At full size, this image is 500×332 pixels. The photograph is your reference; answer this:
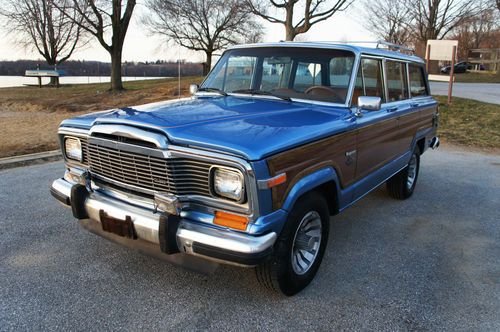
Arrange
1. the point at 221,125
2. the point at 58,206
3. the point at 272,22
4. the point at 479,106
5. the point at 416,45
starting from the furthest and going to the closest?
the point at 416,45, the point at 272,22, the point at 479,106, the point at 58,206, the point at 221,125

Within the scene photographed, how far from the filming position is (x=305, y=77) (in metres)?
4.12

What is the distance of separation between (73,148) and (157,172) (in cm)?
125

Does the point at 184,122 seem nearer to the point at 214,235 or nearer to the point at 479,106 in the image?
the point at 214,235

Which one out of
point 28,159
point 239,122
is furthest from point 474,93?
point 239,122

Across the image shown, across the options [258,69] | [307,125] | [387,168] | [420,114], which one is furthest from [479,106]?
[307,125]

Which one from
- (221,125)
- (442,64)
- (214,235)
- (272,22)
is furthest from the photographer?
(442,64)

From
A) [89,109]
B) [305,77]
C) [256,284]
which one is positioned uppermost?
[305,77]

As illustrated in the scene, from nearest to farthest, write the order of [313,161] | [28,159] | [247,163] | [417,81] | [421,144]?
[247,163], [313,161], [417,81], [421,144], [28,159]

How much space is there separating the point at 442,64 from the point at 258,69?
2355 inches

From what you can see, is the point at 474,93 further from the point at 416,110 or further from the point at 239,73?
the point at 239,73

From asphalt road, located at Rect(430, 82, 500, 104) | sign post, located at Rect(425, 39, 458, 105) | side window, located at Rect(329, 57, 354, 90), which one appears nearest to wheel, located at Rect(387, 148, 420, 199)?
side window, located at Rect(329, 57, 354, 90)

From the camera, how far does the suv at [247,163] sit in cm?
257

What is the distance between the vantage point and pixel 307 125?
3090 millimetres

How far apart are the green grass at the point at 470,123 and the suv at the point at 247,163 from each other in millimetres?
7137
